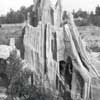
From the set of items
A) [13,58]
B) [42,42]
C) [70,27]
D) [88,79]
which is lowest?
[88,79]

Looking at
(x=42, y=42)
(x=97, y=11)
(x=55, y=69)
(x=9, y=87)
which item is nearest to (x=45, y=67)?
(x=55, y=69)

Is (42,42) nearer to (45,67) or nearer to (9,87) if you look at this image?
(45,67)

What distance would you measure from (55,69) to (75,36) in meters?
1.93

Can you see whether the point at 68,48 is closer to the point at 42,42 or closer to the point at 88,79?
the point at 42,42

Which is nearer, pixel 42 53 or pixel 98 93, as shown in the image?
pixel 98 93

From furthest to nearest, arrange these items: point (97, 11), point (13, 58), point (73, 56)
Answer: point (97, 11), point (13, 58), point (73, 56)

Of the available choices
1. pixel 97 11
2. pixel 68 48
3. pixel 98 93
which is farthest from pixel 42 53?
pixel 97 11

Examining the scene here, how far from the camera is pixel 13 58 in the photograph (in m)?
11.7

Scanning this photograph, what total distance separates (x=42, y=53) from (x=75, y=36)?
1868 mm

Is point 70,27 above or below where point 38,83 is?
above

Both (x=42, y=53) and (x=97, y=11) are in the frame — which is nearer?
(x=42, y=53)

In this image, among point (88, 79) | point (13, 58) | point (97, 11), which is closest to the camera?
point (88, 79)

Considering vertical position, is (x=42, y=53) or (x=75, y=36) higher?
(x=75, y=36)

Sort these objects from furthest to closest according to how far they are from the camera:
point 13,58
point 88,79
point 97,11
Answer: point 97,11 → point 13,58 → point 88,79
